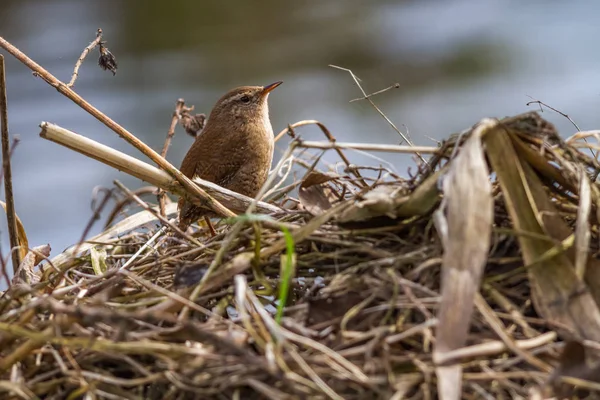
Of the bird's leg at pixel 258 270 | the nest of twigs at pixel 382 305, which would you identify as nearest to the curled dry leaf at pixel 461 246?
the nest of twigs at pixel 382 305

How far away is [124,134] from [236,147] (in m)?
1.23

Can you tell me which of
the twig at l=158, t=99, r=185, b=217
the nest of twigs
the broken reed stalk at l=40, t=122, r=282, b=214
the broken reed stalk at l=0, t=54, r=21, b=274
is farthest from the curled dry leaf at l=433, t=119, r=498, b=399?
the twig at l=158, t=99, r=185, b=217

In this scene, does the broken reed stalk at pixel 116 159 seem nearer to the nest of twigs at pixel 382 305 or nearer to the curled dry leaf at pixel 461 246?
the nest of twigs at pixel 382 305

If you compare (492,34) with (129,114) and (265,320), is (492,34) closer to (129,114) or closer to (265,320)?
(129,114)

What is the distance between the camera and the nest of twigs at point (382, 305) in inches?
40.3

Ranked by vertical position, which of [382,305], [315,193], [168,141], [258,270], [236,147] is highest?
[236,147]

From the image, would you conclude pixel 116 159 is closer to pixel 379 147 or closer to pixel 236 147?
pixel 379 147

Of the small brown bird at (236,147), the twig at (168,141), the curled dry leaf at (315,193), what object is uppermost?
the small brown bird at (236,147)

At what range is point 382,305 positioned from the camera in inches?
44.2

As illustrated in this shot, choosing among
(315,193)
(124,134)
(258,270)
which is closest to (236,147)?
(124,134)

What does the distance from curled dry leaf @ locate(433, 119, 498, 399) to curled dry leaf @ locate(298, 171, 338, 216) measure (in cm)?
33

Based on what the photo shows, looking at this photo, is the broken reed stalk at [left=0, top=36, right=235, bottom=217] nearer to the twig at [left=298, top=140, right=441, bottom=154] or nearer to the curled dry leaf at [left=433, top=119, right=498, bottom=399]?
the twig at [left=298, top=140, right=441, bottom=154]

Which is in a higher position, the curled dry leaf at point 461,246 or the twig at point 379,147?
the twig at point 379,147

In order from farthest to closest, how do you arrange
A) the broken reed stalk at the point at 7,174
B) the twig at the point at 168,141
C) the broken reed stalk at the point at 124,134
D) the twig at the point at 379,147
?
the twig at the point at 168,141 → the broken reed stalk at the point at 124,134 → the broken reed stalk at the point at 7,174 → the twig at the point at 379,147
